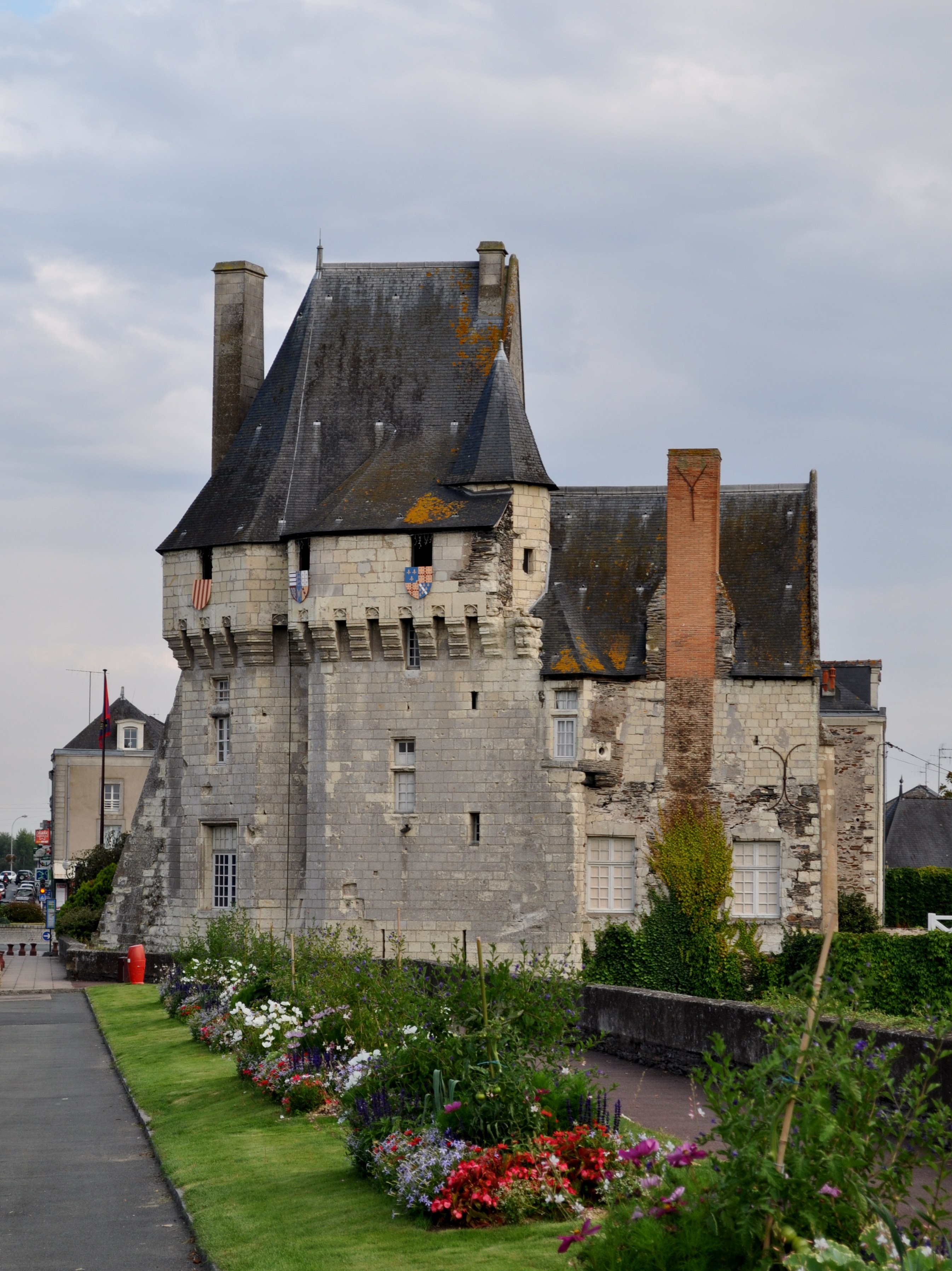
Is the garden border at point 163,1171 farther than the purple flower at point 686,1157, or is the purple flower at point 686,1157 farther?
the garden border at point 163,1171

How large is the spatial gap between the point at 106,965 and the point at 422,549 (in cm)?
1148

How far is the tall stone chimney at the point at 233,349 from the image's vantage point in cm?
3556

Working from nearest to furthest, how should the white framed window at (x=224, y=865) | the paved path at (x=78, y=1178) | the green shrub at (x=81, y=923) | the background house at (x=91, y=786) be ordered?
the paved path at (x=78, y=1178) → the white framed window at (x=224, y=865) → the green shrub at (x=81, y=923) → the background house at (x=91, y=786)

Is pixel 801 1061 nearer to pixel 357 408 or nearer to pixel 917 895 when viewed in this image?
pixel 357 408

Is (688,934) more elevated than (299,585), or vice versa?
(299,585)

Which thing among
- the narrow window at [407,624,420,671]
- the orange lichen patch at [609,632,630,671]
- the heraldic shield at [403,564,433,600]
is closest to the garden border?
the narrow window at [407,624,420,671]

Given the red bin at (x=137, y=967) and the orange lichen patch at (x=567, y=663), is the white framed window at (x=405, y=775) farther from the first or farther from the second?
the red bin at (x=137, y=967)

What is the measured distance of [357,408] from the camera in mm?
33688

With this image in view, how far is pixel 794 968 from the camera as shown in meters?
29.0

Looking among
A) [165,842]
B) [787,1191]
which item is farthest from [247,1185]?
[165,842]

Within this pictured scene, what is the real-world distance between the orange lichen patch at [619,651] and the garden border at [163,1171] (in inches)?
553

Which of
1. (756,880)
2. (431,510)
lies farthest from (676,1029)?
(431,510)

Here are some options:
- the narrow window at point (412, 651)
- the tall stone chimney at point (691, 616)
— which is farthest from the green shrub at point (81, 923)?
the tall stone chimney at point (691, 616)

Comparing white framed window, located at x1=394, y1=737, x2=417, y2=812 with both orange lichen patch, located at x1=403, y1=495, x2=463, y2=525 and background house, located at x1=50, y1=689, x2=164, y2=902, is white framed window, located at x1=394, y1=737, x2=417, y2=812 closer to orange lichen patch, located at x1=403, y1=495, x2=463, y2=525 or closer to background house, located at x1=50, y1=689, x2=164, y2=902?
orange lichen patch, located at x1=403, y1=495, x2=463, y2=525
